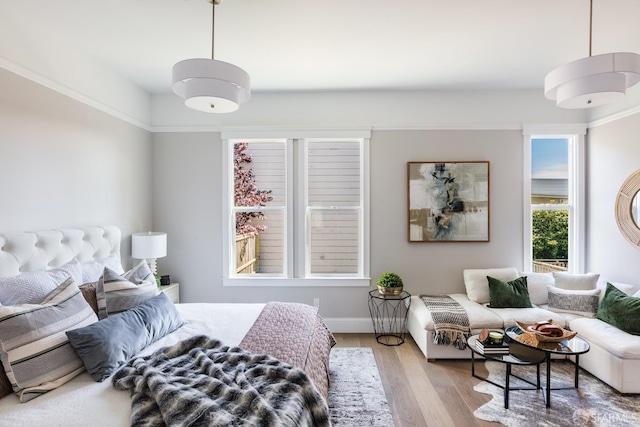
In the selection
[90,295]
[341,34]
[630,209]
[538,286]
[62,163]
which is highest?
[341,34]

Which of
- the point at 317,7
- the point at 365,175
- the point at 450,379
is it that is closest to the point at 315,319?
the point at 450,379

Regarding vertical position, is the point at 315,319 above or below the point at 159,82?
below

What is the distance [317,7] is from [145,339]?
2.36 m

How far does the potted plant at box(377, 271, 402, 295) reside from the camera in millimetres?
3633

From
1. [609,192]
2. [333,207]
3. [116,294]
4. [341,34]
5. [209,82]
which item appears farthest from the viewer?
[333,207]

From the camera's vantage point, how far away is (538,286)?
360cm

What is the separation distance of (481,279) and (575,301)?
2.78ft

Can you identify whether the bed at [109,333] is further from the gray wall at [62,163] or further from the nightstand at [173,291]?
the nightstand at [173,291]

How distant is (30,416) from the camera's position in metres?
1.33

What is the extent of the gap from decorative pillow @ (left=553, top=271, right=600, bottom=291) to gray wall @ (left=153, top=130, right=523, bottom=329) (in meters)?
0.44

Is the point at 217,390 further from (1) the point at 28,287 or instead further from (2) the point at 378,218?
(2) the point at 378,218

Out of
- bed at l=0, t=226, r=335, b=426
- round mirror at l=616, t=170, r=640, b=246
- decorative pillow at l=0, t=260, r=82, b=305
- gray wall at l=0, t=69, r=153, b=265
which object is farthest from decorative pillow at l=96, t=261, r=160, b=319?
round mirror at l=616, t=170, r=640, b=246

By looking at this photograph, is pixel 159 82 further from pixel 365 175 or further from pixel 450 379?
pixel 450 379

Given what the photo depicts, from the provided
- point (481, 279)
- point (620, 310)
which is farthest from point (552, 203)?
point (620, 310)
